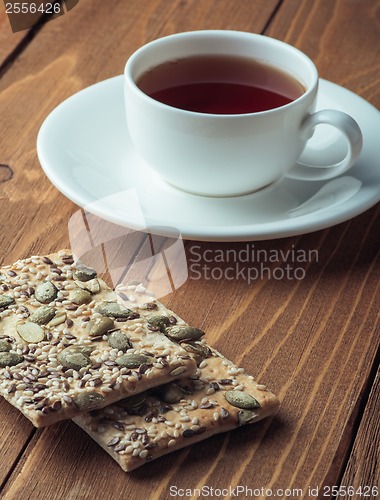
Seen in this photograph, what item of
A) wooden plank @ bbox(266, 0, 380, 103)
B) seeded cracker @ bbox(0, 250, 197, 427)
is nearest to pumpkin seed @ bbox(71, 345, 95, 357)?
seeded cracker @ bbox(0, 250, 197, 427)

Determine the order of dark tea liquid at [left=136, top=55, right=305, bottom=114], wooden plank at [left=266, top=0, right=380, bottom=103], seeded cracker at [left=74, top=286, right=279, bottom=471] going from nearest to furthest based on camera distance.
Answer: seeded cracker at [left=74, top=286, right=279, bottom=471] < dark tea liquid at [left=136, top=55, right=305, bottom=114] < wooden plank at [left=266, top=0, right=380, bottom=103]

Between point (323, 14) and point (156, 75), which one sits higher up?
point (156, 75)

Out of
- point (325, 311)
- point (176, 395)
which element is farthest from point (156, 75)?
point (176, 395)

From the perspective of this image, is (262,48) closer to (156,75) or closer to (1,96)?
(156,75)

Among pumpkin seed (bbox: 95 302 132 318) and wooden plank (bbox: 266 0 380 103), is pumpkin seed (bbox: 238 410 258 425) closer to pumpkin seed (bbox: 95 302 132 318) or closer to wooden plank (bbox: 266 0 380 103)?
pumpkin seed (bbox: 95 302 132 318)

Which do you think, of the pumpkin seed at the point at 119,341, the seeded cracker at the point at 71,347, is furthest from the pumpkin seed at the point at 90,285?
the pumpkin seed at the point at 119,341

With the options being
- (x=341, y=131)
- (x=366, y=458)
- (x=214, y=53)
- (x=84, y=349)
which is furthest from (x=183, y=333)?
(x=214, y=53)

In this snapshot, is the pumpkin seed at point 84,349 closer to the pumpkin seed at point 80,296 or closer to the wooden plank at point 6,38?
the pumpkin seed at point 80,296

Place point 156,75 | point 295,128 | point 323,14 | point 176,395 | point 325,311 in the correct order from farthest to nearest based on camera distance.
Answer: point 323,14
point 156,75
point 295,128
point 325,311
point 176,395
